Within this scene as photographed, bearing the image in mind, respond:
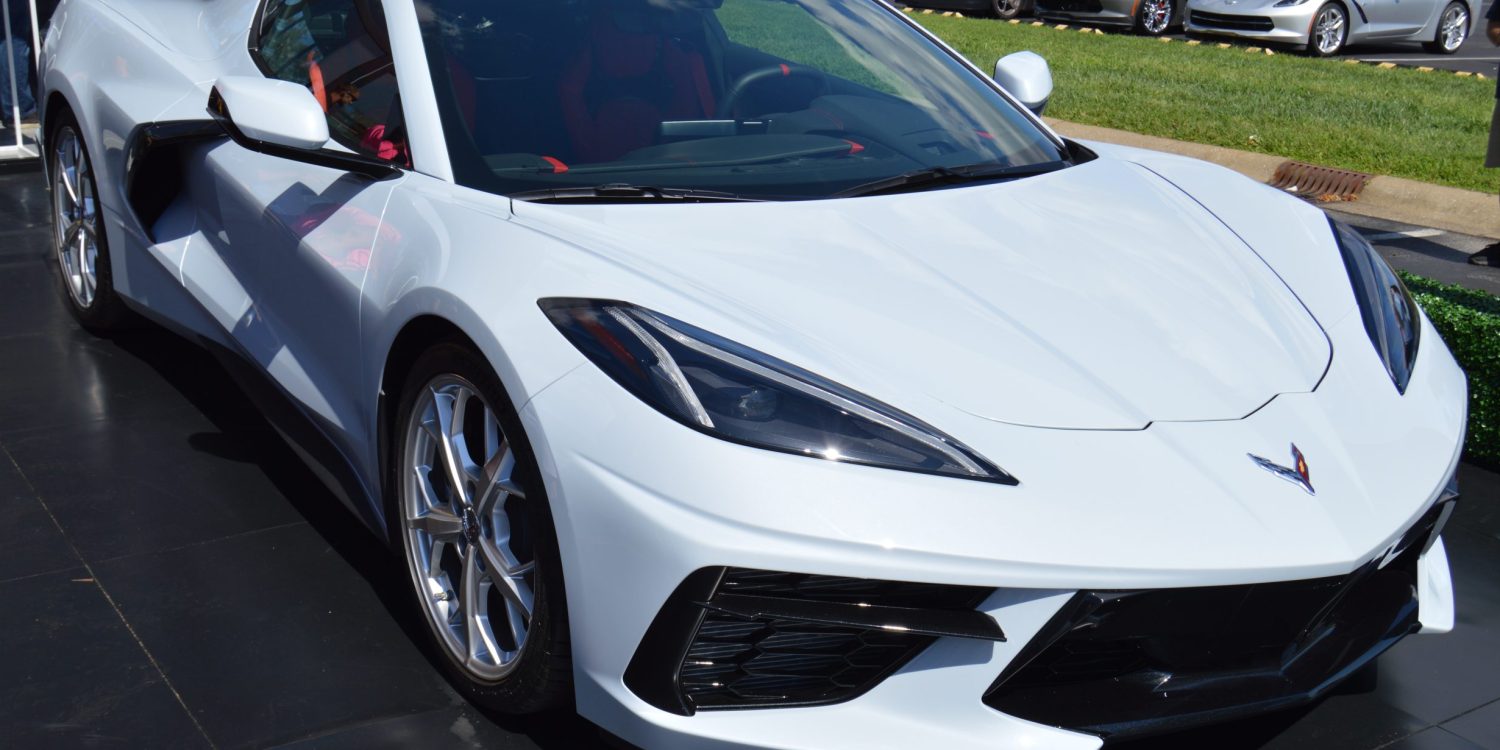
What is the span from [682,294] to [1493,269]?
5757 mm

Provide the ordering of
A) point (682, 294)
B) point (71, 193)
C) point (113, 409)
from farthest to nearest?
point (71, 193), point (113, 409), point (682, 294)

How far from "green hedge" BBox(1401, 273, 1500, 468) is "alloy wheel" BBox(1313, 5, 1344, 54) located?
1141 cm

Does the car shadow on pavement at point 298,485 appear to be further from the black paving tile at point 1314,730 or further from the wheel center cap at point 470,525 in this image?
the black paving tile at point 1314,730

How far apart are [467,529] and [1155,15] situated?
1540 centimetres

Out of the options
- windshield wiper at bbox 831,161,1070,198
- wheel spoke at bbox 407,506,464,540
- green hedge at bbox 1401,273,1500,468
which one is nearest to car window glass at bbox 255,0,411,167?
wheel spoke at bbox 407,506,464,540

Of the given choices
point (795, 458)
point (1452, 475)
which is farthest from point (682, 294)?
point (1452, 475)

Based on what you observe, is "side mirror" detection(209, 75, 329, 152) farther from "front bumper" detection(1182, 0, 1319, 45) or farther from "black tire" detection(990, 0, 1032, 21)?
"black tire" detection(990, 0, 1032, 21)

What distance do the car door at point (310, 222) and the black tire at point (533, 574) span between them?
12.5 inches

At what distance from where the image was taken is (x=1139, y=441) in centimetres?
250

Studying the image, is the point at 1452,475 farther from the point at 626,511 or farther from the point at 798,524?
the point at 626,511

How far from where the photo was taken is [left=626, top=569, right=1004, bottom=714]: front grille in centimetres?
232

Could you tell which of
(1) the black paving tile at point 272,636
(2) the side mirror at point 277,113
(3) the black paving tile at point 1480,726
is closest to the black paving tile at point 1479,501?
(3) the black paving tile at point 1480,726

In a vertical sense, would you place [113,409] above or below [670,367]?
below

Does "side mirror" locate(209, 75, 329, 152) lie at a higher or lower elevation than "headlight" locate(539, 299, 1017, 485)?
higher
